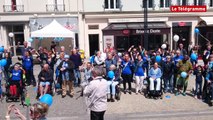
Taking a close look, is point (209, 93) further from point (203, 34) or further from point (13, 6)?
point (13, 6)

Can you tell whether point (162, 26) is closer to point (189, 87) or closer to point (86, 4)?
point (86, 4)

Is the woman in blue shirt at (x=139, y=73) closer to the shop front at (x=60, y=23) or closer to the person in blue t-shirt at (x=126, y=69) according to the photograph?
the person in blue t-shirt at (x=126, y=69)

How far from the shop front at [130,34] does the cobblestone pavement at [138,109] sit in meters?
11.8

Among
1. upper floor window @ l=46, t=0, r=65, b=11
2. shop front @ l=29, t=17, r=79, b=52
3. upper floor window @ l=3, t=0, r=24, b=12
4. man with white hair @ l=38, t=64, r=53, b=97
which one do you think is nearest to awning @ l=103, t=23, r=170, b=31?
shop front @ l=29, t=17, r=79, b=52

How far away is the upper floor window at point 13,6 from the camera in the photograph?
2091cm

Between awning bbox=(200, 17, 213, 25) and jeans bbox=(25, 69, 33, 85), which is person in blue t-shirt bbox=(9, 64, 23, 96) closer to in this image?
jeans bbox=(25, 69, 33, 85)

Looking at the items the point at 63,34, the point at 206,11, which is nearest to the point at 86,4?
the point at 63,34

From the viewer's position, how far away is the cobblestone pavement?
8.11 meters

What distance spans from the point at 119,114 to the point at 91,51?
1485 centimetres

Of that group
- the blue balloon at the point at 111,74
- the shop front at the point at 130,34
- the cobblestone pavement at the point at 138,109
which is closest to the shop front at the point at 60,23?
the shop front at the point at 130,34

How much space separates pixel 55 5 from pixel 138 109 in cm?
1515

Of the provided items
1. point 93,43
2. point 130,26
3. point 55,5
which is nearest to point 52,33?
point 55,5

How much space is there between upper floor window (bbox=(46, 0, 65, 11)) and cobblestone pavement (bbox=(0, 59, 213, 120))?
41.4ft

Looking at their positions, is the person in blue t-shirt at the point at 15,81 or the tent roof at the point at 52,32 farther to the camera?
the tent roof at the point at 52,32
